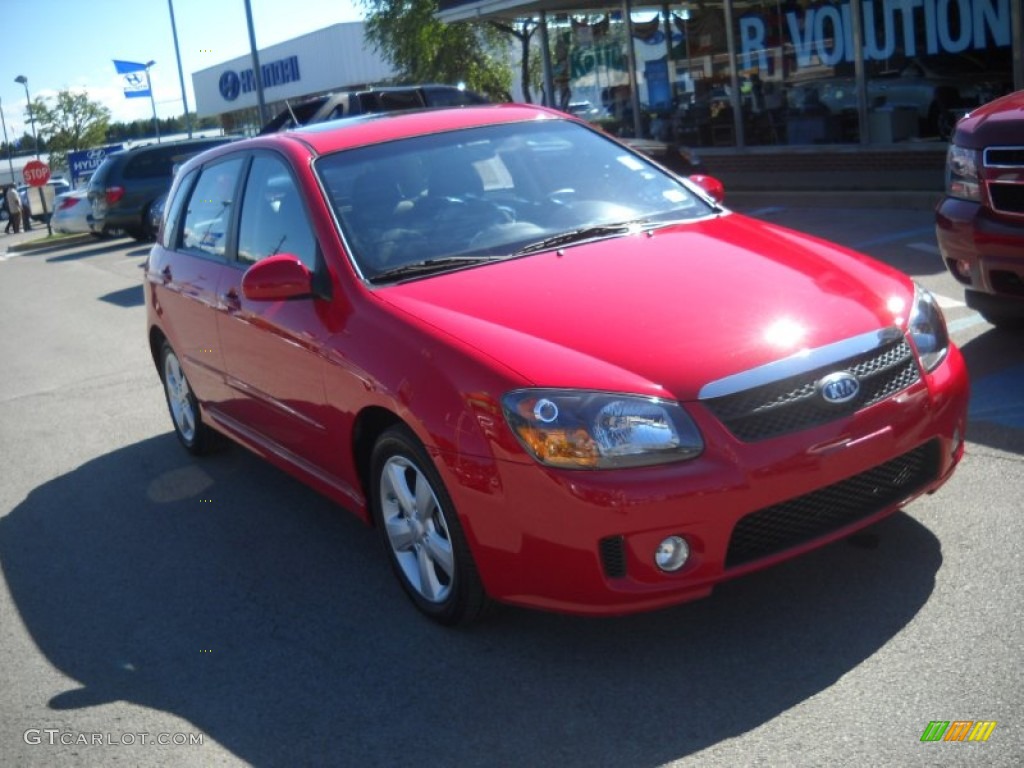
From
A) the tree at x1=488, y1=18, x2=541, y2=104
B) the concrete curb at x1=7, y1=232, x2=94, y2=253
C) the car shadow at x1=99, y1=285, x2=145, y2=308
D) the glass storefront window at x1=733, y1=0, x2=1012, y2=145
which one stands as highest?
the tree at x1=488, y1=18, x2=541, y2=104

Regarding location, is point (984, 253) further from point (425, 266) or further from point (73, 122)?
point (73, 122)

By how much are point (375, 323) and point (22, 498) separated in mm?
3412

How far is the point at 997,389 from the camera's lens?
6234 millimetres

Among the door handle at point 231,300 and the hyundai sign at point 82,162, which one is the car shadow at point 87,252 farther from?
the door handle at point 231,300

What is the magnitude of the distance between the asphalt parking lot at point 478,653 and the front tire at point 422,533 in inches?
5.1

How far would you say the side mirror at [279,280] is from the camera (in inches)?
183

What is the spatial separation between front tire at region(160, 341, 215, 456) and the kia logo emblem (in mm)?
3932

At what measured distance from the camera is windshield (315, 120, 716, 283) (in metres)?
4.79

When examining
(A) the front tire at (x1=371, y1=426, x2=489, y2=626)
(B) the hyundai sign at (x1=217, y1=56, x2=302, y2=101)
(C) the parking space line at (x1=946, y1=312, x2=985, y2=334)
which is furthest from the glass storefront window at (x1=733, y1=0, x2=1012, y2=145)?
(B) the hyundai sign at (x1=217, y1=56, x2=302, y2=101)

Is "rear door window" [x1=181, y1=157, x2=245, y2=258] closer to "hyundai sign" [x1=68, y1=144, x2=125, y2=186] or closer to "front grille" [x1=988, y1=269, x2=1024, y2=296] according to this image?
"front grille" [x1=988, y1=269, x2=1024, y2=296]

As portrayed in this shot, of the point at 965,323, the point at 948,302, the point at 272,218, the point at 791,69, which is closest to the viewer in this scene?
the point at 272,218

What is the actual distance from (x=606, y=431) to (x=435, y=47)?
30466mm

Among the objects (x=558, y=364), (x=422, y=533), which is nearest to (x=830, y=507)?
(x=558, y=364)

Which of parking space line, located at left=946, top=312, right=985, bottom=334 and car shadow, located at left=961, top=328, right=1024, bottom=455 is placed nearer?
car shadow, located at left=961, top=328, right=1024, bottom=455
